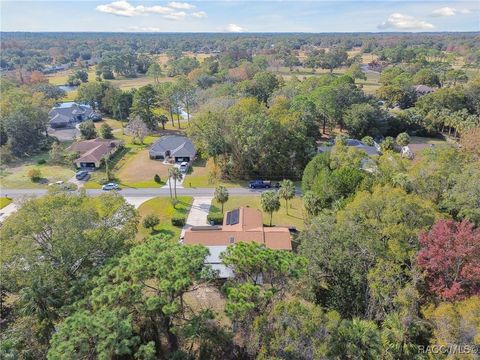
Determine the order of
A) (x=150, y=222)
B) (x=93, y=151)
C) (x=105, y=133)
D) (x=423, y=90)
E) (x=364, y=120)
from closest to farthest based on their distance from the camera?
(x=150, y=222) → (x=93, y=151) → (x=364, y=120) → (x=105, y=133) → (x=423, y=90)

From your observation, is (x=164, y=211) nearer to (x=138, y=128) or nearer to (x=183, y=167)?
(x=183, y=167)

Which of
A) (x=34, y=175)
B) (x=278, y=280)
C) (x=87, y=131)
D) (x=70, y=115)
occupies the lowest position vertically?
(x=34, y=175)

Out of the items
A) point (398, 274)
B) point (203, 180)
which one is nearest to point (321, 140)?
point (203, 180)

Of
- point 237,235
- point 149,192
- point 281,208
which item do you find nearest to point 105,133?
point 149,192

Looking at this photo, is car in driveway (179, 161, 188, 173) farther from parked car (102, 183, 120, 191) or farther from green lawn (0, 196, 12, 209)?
green lawn (0, 196, 12, 209)

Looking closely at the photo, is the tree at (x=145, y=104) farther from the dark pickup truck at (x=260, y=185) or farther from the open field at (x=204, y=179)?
the dark pickup truck at (x=260, y=185)

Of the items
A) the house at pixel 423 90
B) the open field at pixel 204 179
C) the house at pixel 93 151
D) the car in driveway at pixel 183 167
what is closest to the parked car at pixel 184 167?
the car in driveway at pixel 183 167

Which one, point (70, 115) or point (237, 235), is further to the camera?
point (70, 115)
